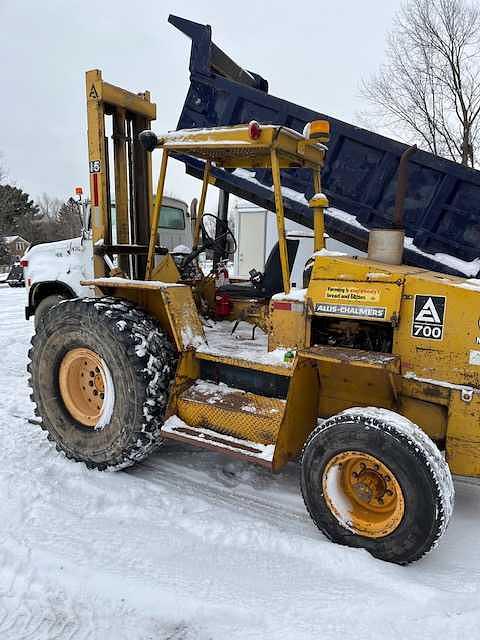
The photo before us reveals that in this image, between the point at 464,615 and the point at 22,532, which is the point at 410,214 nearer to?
the point at 464,615

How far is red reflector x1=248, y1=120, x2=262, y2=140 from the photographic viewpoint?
335 cm

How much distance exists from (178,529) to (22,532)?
0.90m

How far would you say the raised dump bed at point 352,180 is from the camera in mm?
5191

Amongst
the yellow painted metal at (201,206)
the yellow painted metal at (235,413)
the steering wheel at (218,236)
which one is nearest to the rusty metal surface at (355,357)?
the yellow painted metal at (235,413)

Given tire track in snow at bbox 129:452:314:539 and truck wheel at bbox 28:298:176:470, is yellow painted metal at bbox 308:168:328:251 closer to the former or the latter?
truck wheel at bbox 28:298:176:470

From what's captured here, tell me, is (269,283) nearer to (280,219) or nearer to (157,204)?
(280,219)

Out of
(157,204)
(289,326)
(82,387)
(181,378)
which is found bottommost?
(82,387)

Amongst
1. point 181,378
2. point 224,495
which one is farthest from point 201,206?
point 224,495

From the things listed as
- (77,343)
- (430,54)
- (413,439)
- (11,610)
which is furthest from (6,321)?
(430,54)

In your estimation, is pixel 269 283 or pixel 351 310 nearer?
pixel 351 310

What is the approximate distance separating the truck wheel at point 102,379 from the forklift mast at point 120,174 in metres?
0.88

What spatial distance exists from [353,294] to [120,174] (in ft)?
9.11

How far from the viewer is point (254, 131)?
A: 3355mm

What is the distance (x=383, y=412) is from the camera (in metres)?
2.88
